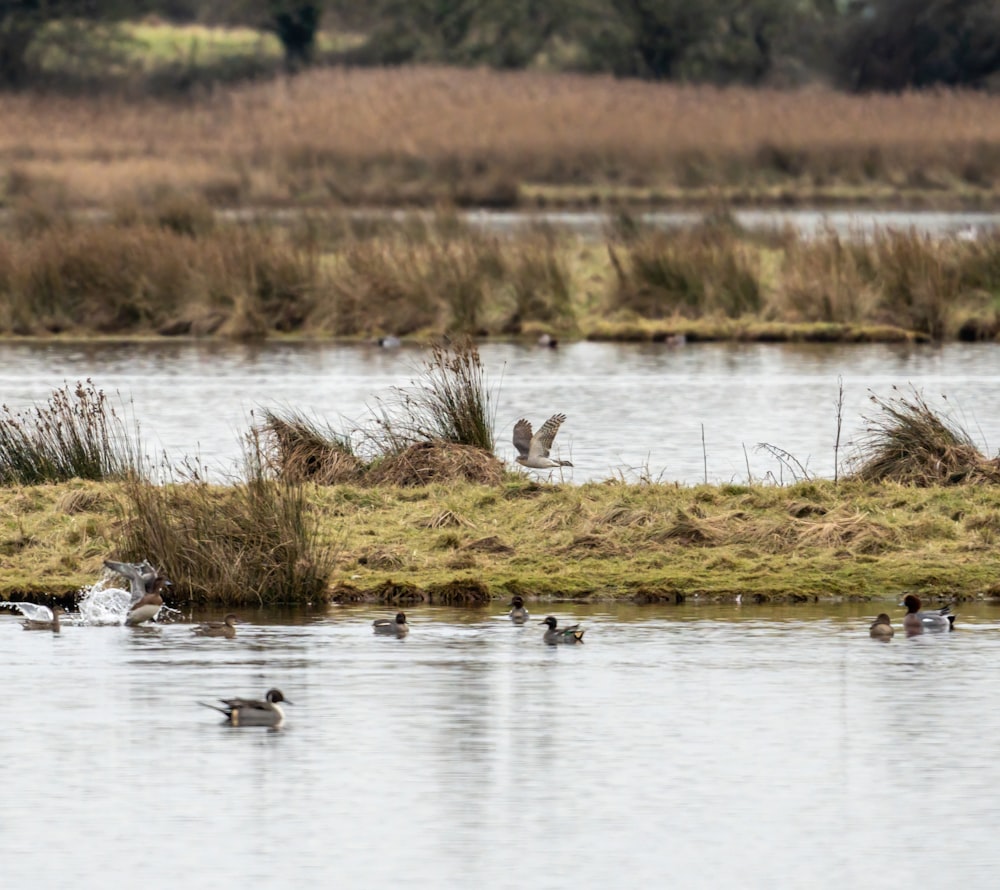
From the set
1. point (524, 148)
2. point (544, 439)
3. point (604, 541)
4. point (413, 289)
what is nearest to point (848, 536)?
point (604, 541)

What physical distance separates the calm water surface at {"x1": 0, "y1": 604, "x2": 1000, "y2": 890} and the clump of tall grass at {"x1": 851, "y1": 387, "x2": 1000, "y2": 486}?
10.2 feet

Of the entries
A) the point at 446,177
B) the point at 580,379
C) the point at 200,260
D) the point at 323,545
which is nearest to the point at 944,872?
the point at 323,545

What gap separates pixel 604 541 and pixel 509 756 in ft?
17.4

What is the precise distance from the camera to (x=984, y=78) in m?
80.6

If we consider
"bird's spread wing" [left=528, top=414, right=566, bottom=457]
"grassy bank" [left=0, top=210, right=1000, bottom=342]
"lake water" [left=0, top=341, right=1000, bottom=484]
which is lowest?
"bird's spread wing" [left=528, top=414, right=566, bottom=457]

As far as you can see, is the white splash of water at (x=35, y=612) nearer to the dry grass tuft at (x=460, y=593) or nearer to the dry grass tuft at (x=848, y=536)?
the dry grass tuft at (x=460, y=593)

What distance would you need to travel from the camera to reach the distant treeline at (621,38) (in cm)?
8144

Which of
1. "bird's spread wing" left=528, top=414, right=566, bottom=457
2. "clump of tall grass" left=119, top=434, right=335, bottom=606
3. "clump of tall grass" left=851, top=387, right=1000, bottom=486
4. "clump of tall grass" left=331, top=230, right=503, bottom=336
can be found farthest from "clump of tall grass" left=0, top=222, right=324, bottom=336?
"clump of tall grass" left=119, top=434, right=335, bottom=606

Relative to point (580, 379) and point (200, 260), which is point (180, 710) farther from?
point (200, 260)

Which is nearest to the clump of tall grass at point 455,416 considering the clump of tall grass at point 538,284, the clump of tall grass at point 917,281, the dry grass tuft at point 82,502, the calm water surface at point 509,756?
the dry grass tuft at point 82,502

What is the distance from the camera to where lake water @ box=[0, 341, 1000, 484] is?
910 inches

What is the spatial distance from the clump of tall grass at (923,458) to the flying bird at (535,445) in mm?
2305

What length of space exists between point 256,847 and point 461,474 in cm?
866

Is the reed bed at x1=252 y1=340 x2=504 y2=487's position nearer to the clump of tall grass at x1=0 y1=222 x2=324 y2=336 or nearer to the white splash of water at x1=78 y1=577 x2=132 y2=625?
the white splash of water at x1=78 y1=577 x2=132 y2=625
